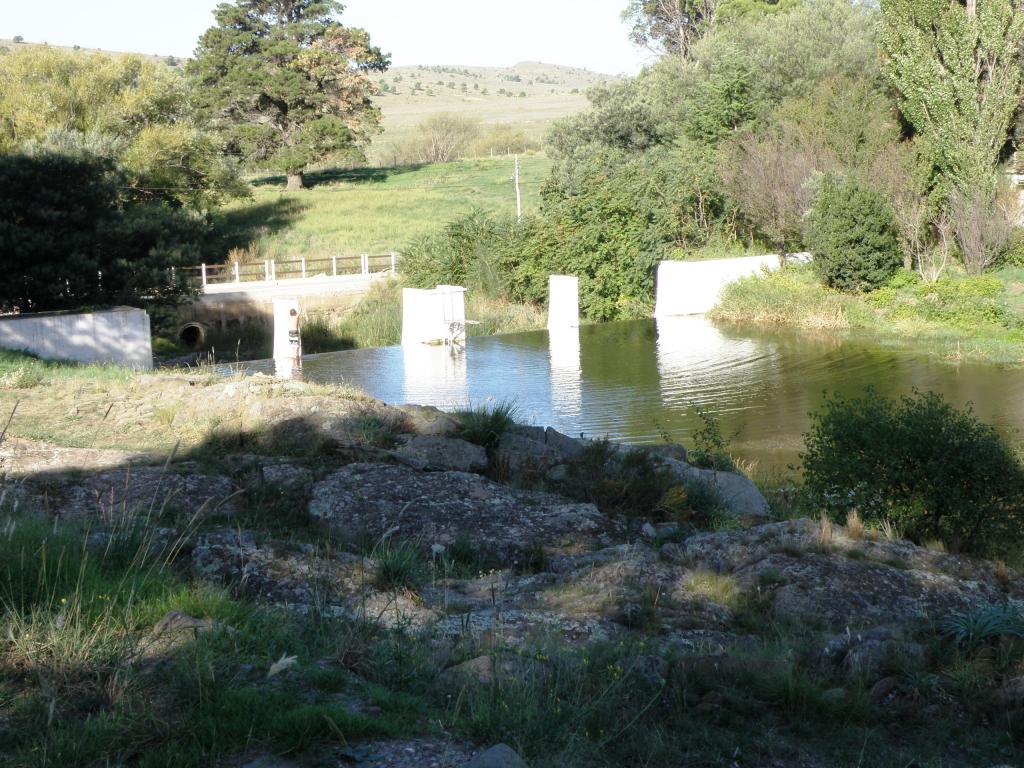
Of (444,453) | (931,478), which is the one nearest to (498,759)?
(931,478)

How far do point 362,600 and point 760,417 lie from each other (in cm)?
1157

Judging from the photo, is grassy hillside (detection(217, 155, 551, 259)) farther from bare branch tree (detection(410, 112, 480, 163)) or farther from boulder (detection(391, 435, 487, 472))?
boulder (detection(391, 435, 487, 472))

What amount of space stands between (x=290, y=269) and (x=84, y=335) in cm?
1710

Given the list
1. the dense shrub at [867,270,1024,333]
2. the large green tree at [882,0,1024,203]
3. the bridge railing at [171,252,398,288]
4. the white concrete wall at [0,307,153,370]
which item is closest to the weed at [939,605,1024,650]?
the white concrete wall at [0,307,153,370]

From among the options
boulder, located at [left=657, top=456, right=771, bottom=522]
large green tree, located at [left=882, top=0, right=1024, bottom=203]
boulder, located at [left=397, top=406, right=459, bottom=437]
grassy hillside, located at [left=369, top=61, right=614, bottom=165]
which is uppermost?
grassy hillside, located at [left=369, top=61, right=614, bottom=165]

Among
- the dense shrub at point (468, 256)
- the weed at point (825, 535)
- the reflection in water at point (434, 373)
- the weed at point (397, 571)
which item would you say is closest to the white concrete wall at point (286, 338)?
the reflection in water at point (434, 373)

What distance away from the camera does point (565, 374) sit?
19.5 m

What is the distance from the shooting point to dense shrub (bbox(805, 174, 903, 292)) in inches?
1014

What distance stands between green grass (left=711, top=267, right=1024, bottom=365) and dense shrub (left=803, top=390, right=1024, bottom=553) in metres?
12.6

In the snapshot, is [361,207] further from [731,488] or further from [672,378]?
[731,488]

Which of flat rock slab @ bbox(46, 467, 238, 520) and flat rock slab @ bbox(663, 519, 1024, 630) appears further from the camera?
flat rock slab @ bbox(46, 467, 238, 520)

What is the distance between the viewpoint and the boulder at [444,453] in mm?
9398

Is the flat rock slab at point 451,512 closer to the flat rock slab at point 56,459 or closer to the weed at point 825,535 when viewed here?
the weed at point 825,535

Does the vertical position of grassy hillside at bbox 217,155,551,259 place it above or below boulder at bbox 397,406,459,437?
above
